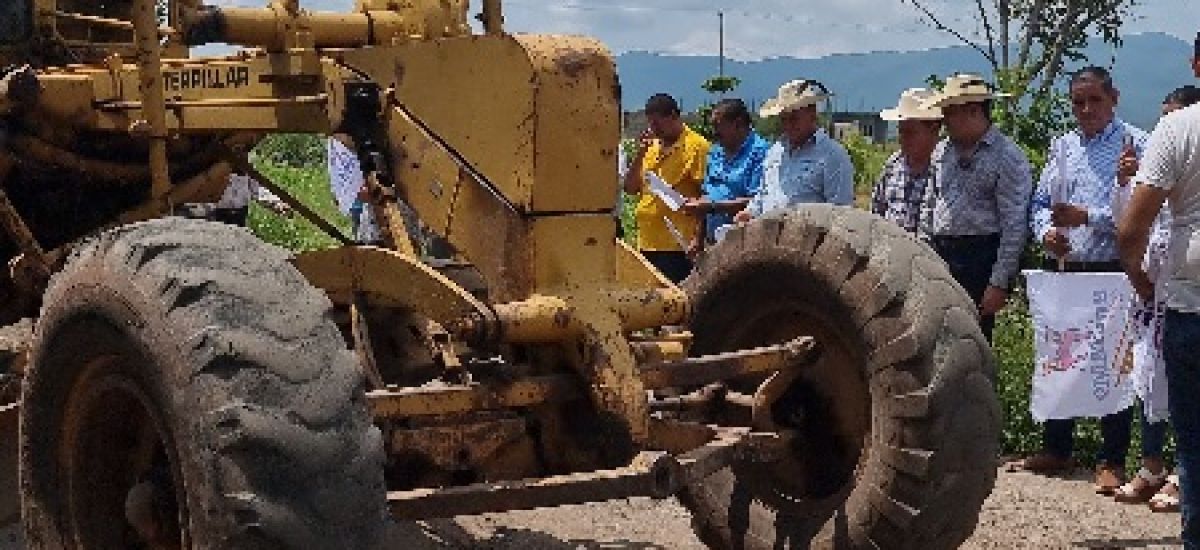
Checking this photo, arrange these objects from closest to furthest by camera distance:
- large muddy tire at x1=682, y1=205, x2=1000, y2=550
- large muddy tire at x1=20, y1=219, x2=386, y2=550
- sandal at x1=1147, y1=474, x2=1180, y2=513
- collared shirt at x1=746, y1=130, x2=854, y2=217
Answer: large muddy tire at x1=20, y1=219, x2=386, y2=550
large muddy tire at x1=682, y1=205, x2=1000, y2=550
sandal at x1=1147, y1=474, x2=1180, y2=513
collared shirt at x1=746, y1=130, x2=854, y2=217

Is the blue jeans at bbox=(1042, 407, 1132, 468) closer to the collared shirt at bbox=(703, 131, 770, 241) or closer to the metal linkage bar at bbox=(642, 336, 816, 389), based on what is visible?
the collared shirt at bbox=(703, 131, 770, 241)

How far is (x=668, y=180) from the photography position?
370 inches

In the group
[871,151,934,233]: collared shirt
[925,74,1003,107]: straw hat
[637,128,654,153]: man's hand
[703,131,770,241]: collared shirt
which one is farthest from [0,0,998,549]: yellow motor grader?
[637,128,654,153]: man's hand

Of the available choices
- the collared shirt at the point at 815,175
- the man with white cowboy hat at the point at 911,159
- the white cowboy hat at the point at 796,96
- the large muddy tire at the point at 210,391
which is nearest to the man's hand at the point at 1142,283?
the man with white cowboy hat at the point at 911,159

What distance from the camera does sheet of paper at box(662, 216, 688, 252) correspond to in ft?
29.5

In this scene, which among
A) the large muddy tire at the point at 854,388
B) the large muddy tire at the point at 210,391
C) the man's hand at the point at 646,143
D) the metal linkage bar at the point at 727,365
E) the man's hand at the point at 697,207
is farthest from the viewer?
the man's hand at the point at 646,143

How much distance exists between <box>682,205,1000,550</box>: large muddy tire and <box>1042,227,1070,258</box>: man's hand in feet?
8.07

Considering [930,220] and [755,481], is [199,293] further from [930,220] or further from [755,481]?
[930,220]

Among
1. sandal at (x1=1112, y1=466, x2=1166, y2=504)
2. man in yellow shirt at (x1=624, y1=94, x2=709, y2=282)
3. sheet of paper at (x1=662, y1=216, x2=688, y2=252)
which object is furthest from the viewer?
man in yellow shirt at (x1=624, y1=94, x2=709, y2=282)

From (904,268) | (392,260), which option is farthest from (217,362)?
(904,268)

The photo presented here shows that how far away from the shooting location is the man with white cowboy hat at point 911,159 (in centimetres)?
792

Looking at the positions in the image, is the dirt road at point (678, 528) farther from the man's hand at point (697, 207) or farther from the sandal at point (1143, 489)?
the man's hand at point (697, 207)

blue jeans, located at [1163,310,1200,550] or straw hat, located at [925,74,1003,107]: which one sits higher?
straw hat, located at [925,74,1003,107]

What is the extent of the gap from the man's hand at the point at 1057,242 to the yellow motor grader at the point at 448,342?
2.47 meters
